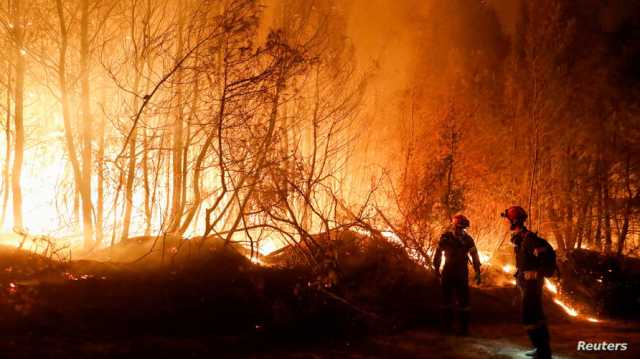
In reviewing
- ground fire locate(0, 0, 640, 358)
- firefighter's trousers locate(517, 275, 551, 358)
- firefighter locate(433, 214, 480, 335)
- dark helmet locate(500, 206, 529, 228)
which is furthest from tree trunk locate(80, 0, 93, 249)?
firefighter's trousers locate(517, 275, 551, 358)

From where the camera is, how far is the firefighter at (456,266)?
876 cm

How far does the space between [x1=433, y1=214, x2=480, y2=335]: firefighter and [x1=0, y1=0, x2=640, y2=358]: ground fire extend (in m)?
0.04

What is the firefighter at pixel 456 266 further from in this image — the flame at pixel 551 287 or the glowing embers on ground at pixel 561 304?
the flame at pixel 551 287

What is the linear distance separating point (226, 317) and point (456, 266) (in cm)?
392

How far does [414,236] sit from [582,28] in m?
16.1

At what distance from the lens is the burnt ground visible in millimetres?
6867

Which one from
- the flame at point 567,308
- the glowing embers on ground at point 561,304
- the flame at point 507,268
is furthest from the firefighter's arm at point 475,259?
the flame at point 507,268

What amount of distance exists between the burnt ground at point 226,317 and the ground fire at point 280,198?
4 centimetres

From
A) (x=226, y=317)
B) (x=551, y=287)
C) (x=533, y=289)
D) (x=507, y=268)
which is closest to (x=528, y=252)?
(x=533, y=289)

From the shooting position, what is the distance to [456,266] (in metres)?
8.84

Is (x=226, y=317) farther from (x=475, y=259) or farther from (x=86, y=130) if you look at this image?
(x=86, y=130)

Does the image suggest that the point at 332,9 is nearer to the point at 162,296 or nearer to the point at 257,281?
the point at 257,281

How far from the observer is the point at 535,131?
1783cm

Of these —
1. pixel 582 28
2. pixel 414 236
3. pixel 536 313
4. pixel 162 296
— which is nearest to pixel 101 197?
pixel 162 296
